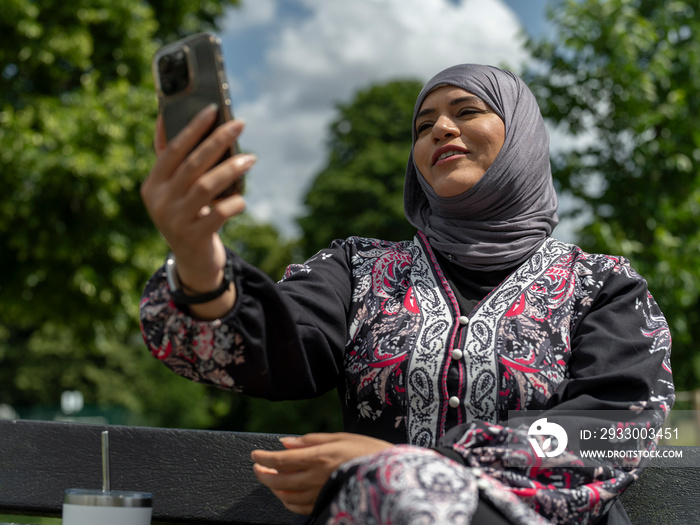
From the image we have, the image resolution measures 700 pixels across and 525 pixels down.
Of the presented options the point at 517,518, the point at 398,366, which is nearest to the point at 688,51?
the point at 398,366

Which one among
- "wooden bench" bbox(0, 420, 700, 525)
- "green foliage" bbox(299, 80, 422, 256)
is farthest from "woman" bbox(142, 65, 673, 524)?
"green foliage" bbox(299, 80, 422, 256)

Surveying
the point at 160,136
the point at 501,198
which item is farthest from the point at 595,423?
the point at 160,136

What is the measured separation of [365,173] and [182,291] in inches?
792

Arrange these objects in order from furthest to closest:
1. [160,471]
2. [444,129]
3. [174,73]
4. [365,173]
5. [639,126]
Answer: [365,173] → [639,126] → [160,471] → [444,129] → [174,73]

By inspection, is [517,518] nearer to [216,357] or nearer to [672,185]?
[216,357]

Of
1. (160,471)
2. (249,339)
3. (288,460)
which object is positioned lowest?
(160,471)

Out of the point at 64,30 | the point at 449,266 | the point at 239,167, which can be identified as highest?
the point at 64,30

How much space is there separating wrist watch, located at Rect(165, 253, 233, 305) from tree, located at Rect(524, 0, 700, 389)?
4.14m

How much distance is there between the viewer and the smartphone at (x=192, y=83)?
1.48 meters

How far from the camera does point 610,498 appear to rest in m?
1.67

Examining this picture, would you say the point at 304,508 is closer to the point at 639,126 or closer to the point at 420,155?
the point at 420,155

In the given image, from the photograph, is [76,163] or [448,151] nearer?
[448,151]

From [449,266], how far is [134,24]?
7.59 m

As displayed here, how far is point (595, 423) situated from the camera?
1.70 m
